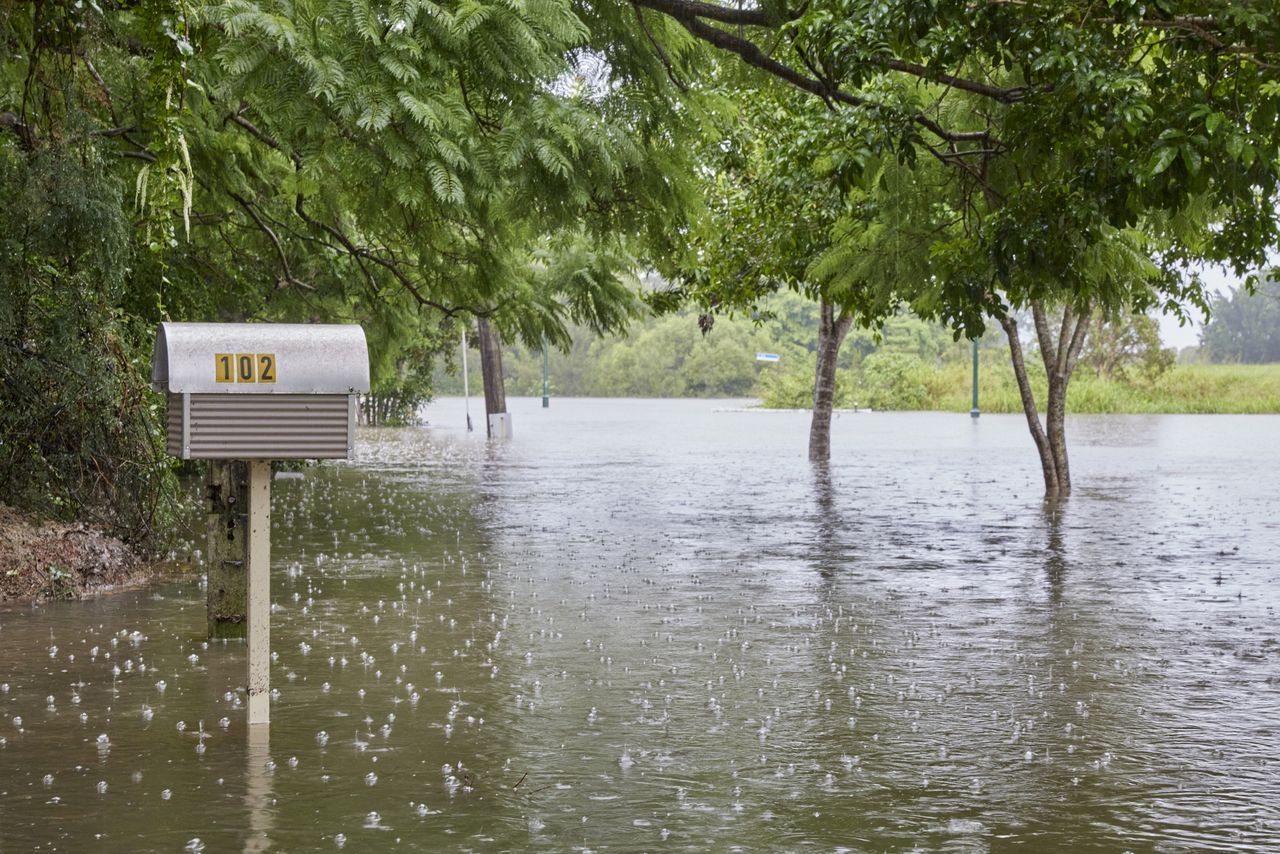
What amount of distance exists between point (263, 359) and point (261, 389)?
0.13m

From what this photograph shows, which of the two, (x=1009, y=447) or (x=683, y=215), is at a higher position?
(x=683, y=215)

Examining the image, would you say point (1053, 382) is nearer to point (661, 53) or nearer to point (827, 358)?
point (827, 358)

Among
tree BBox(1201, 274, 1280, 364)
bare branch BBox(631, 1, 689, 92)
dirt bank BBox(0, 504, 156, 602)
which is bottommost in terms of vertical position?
dirt bank BBox(0, 504, 156, 602)

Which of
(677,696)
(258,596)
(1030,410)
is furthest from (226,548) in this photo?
(1030,410)

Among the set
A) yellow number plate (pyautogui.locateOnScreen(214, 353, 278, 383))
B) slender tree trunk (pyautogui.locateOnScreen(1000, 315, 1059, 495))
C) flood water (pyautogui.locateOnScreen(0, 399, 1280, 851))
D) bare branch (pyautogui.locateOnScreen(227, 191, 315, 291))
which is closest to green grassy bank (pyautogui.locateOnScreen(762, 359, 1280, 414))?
slender tree trunk (pyautogui.locateOnScreen(1000, 315, 1059, 495))

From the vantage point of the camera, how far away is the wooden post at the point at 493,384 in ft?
→ 122

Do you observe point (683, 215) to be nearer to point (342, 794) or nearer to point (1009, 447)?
point (342, 794)

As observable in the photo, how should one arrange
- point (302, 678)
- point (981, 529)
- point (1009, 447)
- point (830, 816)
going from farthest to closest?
1. point (1009, 447)
2. point (981, 529)
3. point (302, 678)
4. point (830, 816)

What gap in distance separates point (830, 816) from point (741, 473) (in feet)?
68.4

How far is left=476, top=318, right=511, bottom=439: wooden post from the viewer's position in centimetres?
3709

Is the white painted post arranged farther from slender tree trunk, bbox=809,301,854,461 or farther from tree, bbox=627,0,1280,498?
slender tree trunk, bbox=809,301,854,461

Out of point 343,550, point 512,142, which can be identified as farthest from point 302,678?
point 343,550

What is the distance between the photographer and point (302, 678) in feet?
26.5

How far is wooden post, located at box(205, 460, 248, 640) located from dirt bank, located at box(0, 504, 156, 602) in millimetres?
2354
